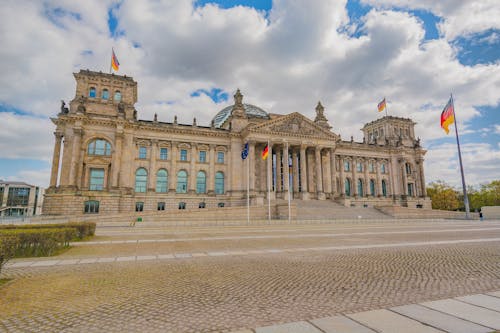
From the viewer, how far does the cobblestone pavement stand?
4.45m

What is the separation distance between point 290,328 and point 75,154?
158 ft

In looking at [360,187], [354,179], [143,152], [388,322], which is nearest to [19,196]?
[143,152]

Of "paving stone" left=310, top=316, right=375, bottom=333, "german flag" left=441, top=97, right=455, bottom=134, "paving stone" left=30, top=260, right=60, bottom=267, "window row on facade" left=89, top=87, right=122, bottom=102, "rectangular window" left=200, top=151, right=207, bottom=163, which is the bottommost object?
"paving stone" left=30, top=260, right=60, bottom=267

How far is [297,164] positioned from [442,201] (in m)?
58.3

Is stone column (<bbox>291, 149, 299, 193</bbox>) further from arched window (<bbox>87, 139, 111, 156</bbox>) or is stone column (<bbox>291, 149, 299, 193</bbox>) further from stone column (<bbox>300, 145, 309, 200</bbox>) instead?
arched window (<bbox>87, 139, 111, 156</bbox>)

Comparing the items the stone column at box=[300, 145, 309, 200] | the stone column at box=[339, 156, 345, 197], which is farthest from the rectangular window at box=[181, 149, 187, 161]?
the stone column at box=[339, 156, 345, 197]

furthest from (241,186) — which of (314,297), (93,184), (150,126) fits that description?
(314,297)

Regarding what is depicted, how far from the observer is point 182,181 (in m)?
51.5

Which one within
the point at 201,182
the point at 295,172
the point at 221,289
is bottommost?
the point at 221,289

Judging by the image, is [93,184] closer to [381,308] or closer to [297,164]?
[297,164]

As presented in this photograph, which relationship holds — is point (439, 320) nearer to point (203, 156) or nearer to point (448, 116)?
point (448, 116)

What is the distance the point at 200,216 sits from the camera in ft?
121

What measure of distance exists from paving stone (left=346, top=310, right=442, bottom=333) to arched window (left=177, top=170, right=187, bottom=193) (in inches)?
1919

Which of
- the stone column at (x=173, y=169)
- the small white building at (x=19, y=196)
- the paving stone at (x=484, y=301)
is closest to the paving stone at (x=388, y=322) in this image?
the paving stone at (x=484, y=301)
